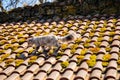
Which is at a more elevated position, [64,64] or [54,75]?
[64,64]

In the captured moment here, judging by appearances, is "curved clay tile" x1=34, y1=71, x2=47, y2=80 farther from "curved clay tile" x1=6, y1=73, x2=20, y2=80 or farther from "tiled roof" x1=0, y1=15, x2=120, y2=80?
"curved clay tile" x1=6, y1=73, x2=20, y2=80

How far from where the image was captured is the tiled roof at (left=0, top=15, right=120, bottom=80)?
5.83 meters

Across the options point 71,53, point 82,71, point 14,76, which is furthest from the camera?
point 71,53

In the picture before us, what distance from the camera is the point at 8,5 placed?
1912 centimetres

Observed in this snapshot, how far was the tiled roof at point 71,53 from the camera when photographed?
19.1 feet

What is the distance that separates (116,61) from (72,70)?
90cm

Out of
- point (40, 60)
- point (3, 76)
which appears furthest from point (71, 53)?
point (3, 76)

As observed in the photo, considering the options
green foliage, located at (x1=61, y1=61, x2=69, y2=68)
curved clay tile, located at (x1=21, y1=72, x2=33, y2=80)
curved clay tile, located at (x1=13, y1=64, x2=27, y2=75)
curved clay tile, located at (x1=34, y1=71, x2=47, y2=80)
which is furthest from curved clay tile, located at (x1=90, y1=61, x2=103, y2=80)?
curved clay tile, located at (x1=13, y1=64, x2=27, y2=75)

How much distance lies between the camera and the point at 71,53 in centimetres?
697

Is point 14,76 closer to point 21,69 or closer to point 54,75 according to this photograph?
point 21,69

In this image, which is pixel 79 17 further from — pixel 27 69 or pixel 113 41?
pixel 27 69

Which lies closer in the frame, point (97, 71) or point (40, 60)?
point (97, 71)

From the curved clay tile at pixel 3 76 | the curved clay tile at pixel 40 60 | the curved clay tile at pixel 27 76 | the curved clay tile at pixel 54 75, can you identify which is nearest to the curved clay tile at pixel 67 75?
the curved clay tile at pixel 54 75

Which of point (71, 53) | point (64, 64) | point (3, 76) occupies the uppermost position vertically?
point (71, 53)
